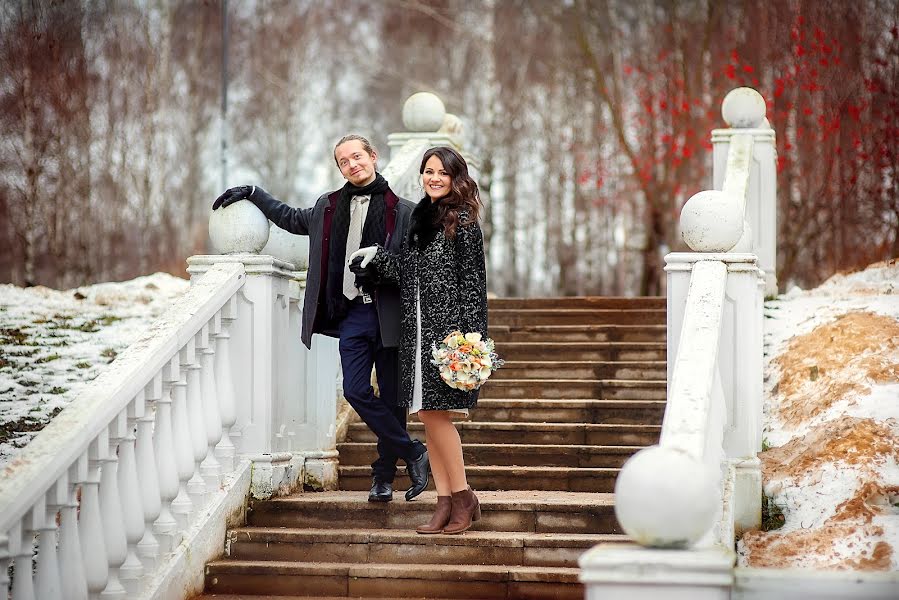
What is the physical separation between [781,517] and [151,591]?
2.82 metres

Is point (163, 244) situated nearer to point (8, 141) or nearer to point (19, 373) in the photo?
point (8, 141)

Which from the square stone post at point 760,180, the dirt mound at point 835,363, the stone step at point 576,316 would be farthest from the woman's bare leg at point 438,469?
the square stone post at point 760,180

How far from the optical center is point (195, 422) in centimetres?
546

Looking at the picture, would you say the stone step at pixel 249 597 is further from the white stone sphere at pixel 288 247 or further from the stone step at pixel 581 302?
the stone step at pixel 581 302

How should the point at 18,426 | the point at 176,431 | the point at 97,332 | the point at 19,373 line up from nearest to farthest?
the point at 176,431 < the point at 18,426 < the point at 19,373 < the point at 97,332

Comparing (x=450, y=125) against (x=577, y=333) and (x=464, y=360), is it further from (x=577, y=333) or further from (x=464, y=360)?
(x=464, y=360)

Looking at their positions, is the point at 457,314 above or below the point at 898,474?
above

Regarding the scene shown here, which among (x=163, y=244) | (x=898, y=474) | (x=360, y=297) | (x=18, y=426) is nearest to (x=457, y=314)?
(x=360, y=297)

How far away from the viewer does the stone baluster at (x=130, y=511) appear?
483 cm

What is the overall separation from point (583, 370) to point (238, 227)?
271 centimetres

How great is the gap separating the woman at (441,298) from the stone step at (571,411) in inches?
70.1

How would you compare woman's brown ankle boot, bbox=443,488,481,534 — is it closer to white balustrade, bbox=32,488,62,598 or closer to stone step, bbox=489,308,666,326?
white balustrade, bbox=32,488,62,598

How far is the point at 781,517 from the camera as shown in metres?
5.75

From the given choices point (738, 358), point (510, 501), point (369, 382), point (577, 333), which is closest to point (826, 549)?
point (738, 358)
